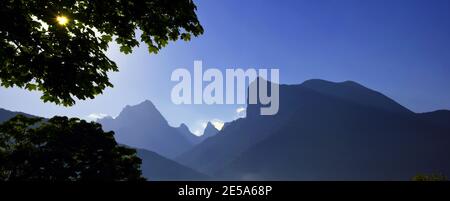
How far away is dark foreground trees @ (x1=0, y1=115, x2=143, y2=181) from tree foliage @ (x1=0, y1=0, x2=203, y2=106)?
20.3 meters

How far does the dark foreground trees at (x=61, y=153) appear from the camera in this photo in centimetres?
2861

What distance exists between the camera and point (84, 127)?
3378 centimetres

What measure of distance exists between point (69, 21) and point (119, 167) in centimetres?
2672

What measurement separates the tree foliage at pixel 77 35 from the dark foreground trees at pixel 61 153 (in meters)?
20.3

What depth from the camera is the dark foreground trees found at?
28.6m

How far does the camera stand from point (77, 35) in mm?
8289
